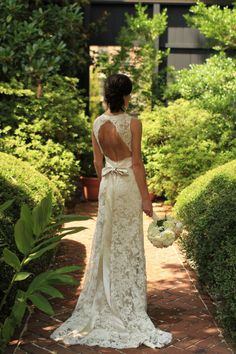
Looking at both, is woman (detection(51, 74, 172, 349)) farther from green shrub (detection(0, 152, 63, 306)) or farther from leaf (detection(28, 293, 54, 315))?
leaf (detection(28, 293, 54, 315))

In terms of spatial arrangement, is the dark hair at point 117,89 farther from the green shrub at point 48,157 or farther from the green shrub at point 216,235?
the green shrub at point 48,157

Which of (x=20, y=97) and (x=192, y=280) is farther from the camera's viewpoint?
(x=20, y=97)

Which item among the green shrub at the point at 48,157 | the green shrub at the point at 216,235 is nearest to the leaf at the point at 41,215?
the green shrub at the point at 216,235

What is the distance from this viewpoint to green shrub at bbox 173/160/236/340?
4.45m

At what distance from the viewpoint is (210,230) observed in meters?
5.14

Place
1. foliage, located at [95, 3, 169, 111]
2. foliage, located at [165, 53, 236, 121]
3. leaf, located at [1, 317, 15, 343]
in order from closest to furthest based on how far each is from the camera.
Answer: leaf, located at [1, 317, 15, 343], foliage, located at [165, 53, 236, 121], foliage, located at [95, 3, 169, 111]

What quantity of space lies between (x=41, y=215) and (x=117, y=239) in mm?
1197

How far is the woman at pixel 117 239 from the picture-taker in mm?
Answer: 4641

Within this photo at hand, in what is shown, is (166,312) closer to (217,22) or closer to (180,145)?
(180,145)

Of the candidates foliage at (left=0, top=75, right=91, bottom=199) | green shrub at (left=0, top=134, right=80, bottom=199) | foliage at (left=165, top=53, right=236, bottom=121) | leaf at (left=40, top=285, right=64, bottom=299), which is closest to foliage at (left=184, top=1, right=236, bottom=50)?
foliage at (left=165, top=53, right=236, bottom=121)

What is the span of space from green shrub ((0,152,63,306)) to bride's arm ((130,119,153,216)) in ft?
3.45

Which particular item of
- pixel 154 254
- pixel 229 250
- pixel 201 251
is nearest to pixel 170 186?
pixel 154 254

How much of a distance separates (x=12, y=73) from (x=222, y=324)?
6282 millimetres

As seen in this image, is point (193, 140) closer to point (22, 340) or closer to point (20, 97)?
point (20, 97)
